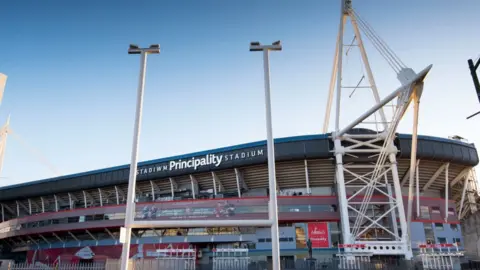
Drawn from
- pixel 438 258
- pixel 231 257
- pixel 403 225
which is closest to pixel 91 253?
pixel 231 257

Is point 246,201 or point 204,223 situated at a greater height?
point 246,201

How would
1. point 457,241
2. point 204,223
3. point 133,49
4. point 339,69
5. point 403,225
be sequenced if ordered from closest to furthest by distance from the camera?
point 204,223, point 133,49, point 403,225, point 339,69, point 457,241

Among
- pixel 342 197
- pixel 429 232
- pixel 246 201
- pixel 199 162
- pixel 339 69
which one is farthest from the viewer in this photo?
pixel 199 162

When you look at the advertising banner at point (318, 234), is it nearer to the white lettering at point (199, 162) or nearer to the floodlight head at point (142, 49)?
the white lettering at point (199, 162)

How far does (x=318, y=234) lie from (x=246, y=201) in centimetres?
958

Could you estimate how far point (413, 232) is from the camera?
1566 inches

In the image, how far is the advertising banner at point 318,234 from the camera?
4027cm

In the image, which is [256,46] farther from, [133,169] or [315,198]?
[315,198]

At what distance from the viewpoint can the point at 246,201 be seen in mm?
43062

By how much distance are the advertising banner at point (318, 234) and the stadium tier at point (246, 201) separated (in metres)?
0.12

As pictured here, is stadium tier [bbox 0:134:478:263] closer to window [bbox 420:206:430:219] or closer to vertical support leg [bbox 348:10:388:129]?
window [bbox 420:206:430:219]

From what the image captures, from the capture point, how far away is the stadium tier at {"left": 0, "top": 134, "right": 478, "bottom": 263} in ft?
135

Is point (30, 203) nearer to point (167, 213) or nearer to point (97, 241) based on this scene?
point (97, 241)

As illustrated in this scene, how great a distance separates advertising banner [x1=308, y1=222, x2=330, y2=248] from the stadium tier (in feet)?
0.39
